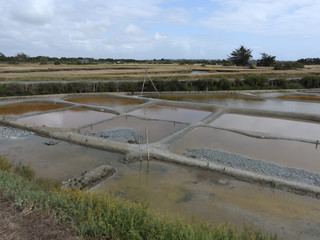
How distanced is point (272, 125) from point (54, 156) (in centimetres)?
977

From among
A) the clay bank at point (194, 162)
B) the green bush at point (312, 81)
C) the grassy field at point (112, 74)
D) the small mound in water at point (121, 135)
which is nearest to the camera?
the clay bank at point (194, 162)

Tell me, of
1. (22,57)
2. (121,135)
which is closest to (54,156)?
(121,135)

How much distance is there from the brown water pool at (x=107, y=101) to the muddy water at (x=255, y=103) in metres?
3.77

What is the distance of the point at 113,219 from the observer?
11.3ft

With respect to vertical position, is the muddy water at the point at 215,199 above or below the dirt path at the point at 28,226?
below

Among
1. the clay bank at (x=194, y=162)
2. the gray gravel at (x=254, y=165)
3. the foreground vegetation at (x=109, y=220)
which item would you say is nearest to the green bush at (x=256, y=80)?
the clay bank at (x=194, y=162)

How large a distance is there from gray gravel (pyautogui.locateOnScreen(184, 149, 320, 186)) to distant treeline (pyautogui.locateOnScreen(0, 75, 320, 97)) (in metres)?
13.8

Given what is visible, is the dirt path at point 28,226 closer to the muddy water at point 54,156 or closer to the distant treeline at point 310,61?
the muddy water at point 54,156

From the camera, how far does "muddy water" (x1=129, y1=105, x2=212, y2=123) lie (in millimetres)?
12941

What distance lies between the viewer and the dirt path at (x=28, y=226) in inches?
123

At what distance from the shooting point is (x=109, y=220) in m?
3.44

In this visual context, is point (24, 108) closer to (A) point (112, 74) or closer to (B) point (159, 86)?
(B) point (159, 86)

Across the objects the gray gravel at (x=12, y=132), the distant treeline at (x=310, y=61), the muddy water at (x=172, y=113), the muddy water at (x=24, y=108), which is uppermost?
the distant treeline at (x=310, y=61)

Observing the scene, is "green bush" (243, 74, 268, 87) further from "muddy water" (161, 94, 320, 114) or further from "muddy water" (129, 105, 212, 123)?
"muddy water" (129, 105, 212, 123)
